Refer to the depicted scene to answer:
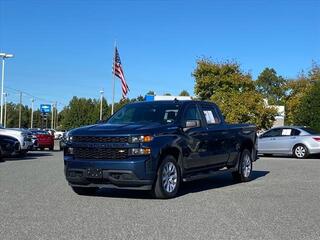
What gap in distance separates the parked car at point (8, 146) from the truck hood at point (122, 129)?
1156 centimetres

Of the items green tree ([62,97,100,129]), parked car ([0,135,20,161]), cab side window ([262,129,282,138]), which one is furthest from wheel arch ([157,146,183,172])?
green tree ([62,97,100,129])

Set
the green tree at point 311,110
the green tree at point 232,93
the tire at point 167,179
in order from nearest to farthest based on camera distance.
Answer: the tire at point 167,179
the green tree at point 311,110
the green tree at point 232,93

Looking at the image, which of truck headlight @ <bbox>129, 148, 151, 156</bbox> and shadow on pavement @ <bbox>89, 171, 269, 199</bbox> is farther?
shadow on pavement @ <bbox>89, 171, 269, 199</bbox>

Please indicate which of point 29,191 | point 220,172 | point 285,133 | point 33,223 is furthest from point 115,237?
point 285,133

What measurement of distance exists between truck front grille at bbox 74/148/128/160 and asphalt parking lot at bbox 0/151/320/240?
0.81 m

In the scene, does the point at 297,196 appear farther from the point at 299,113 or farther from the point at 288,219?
the point at 299,113

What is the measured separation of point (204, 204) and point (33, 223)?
3.24 metres

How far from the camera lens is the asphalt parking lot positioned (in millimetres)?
7305

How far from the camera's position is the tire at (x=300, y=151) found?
2417 cm

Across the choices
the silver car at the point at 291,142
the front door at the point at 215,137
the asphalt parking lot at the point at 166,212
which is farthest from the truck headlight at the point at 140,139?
the silver car at the point at 291,142

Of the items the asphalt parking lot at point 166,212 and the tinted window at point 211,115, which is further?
the tinted window at point 211,115

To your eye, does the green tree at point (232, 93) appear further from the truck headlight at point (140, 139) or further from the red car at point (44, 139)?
the truck headlight at point (140, 139)

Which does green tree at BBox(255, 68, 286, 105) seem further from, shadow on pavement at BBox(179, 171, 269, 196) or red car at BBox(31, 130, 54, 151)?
shadow on pavement at BBox(179, 171, 269, 196)

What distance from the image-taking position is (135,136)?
10070 mm
